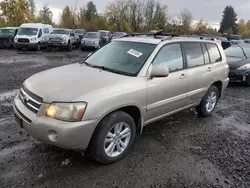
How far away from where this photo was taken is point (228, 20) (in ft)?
220

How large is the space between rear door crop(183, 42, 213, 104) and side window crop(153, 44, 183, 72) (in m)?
0.22

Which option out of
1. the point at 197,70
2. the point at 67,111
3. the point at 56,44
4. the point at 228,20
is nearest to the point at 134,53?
the point at 197,70

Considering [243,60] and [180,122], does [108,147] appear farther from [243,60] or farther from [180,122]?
[243,60]

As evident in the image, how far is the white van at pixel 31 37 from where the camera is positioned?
1838 centimetres

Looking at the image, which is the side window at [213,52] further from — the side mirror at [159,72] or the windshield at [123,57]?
the side mirror at [159,72]

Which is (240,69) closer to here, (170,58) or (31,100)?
(170,58)

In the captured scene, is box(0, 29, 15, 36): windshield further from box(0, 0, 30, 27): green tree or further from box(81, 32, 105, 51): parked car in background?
box(0, 0, 30, 27): green tree

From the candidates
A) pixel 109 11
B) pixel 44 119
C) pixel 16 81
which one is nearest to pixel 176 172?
pixel 44 119

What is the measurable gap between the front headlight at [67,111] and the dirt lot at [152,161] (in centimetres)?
78

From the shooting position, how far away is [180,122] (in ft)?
16.6

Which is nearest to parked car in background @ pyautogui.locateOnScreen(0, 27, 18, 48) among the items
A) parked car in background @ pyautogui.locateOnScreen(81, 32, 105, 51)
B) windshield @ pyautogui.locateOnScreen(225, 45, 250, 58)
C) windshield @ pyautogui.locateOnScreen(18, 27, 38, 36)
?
windshield @ pyautogui.locateOnScreen(18, 27, 38, 36)

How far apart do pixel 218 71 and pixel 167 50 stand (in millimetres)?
1783

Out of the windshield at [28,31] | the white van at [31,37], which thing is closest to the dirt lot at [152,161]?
the white van at [31,37]

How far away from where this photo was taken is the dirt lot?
2.96m
